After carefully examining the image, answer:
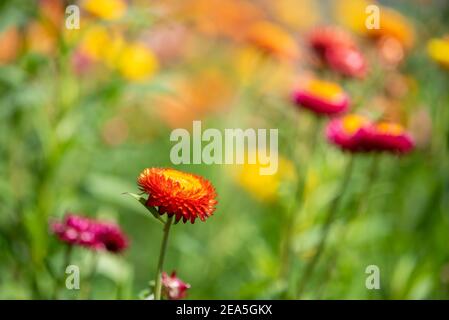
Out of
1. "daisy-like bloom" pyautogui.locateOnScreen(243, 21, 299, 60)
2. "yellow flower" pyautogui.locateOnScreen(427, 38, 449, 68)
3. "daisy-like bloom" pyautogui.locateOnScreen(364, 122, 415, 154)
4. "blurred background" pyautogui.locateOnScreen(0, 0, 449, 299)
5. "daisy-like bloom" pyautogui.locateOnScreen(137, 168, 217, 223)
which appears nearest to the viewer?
"daisy-like bloom" pyautogui.locateOnScreen(137, 168, 217, 223)

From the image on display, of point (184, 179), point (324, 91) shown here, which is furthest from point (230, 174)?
point (184, 179)

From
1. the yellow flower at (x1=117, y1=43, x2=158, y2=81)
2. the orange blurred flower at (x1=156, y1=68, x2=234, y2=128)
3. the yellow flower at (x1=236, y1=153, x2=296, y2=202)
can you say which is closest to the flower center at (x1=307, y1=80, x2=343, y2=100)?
the yellow flower at (x1=236, y1=153, x2=296, y2=202)

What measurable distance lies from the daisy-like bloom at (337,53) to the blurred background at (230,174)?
73mm

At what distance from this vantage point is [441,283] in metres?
2.02

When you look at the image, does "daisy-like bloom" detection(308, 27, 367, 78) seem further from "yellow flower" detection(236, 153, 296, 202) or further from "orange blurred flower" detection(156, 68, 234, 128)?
"orange blurred flower" detection(156, 68, 234, 128)

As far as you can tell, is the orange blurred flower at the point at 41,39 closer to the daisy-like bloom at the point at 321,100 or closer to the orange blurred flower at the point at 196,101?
the daisy-like bloom at the point at 321,100

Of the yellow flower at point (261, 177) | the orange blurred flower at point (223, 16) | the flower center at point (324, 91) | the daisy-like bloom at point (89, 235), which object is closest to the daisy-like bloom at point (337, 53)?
the flower center at point (324, 91)

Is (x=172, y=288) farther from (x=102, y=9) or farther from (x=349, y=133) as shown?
(x=102, y=9)

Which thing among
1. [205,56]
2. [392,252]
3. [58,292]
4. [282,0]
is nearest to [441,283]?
[392,252]

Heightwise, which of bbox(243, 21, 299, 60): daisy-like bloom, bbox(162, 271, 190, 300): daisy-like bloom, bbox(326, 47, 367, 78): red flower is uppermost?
bbox(243, 21, 299, 60): daisy-like bloom

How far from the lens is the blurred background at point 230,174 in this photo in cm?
182

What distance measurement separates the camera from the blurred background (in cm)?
182

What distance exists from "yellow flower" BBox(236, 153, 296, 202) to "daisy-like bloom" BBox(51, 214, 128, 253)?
0.97 m
